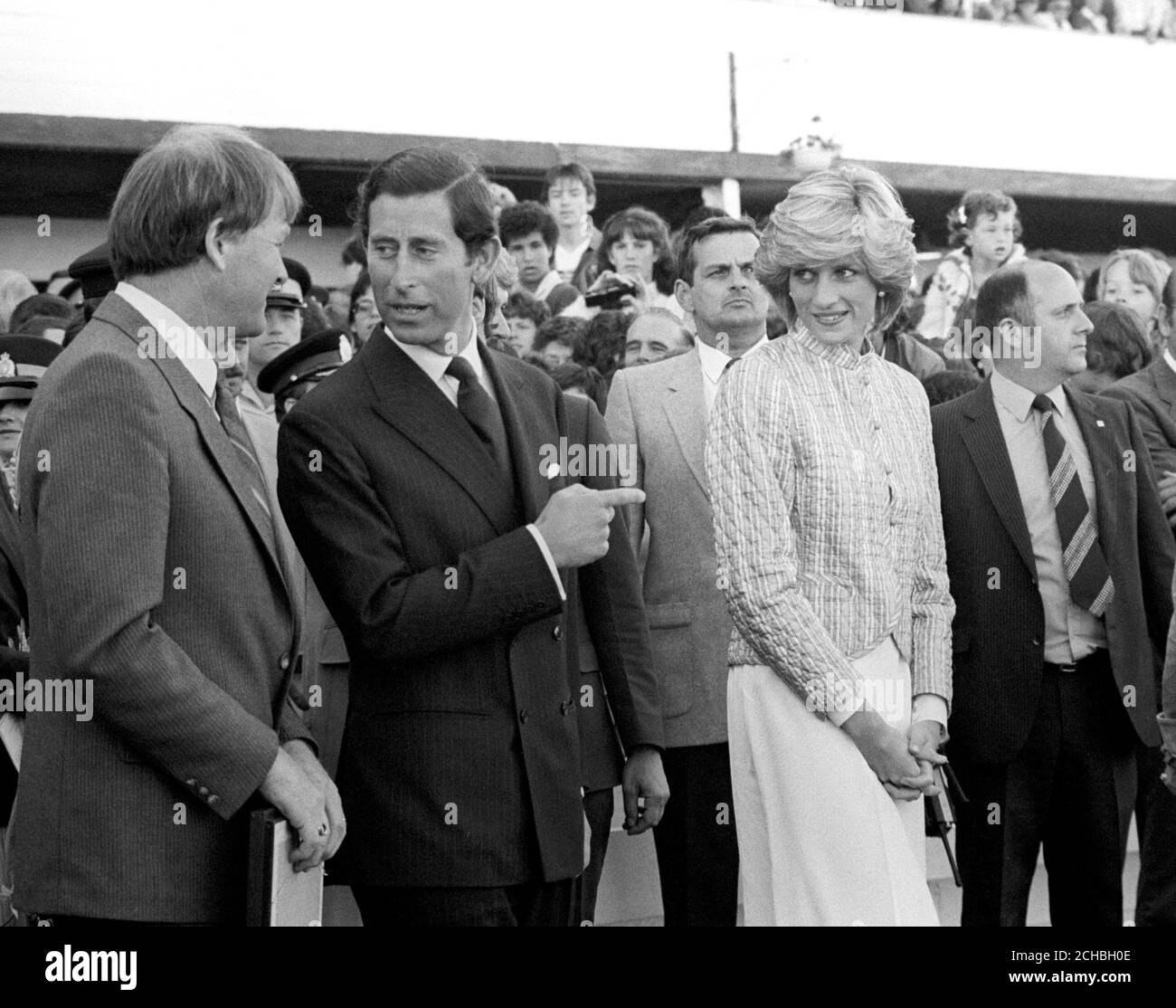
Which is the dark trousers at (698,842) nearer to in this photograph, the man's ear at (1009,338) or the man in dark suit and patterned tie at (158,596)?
the man's ear at (1009,338)

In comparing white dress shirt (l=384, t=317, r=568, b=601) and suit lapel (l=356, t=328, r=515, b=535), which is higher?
white dress shirt (l=384, t=317, r=568, b=601)

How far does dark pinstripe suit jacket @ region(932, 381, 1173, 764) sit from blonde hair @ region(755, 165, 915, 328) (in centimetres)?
109

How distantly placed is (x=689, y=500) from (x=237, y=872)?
2031 millimetres

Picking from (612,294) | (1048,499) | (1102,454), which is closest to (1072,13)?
(612,294)

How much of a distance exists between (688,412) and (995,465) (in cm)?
84

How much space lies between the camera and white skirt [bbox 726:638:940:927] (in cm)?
311

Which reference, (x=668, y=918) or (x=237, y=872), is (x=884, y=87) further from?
A: (x=237, y=872)

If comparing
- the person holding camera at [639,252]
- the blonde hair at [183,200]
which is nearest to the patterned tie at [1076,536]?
the blonde hair at [183,200]

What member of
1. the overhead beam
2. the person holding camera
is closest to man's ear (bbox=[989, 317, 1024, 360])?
the person holding camera

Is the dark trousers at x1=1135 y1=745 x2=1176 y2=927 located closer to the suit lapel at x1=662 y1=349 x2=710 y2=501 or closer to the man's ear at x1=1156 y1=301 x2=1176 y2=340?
the suit lapel at x1=662 y1=349 x2=710 y2=501

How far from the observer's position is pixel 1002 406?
461 centimetres

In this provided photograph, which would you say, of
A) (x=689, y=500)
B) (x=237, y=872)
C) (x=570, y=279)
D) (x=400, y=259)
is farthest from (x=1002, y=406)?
(x=570, y=279)

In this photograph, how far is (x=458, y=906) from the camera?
303 centimetres

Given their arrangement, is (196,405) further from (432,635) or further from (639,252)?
(639,252)
